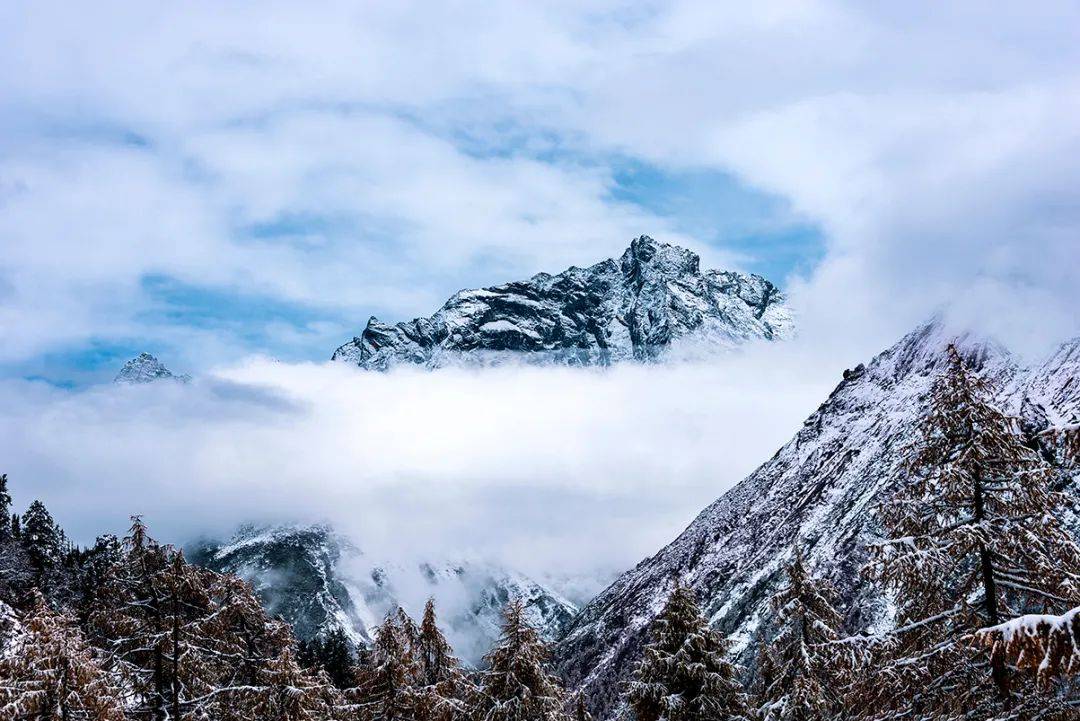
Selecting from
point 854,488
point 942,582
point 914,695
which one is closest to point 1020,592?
point 942,582

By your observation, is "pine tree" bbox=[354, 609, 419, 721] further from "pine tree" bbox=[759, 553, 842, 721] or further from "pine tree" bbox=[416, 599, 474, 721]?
"pine tree" bbox=[759, 553, 842, 721]

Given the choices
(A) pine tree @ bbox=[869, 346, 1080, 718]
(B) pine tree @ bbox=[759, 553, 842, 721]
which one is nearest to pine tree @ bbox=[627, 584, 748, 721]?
(B) pine tree @ bbox=[759, 553, 842, 721]

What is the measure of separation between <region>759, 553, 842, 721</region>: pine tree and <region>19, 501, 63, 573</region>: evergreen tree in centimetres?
10373

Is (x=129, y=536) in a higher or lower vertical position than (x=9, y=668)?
higher

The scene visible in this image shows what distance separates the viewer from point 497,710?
2872 cm

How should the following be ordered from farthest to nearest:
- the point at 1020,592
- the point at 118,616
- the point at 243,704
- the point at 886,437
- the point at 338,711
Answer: the point at 886,437 < the point at 338,711 < the point at 243,704 < the point at 118,616 < the point at 1020,592

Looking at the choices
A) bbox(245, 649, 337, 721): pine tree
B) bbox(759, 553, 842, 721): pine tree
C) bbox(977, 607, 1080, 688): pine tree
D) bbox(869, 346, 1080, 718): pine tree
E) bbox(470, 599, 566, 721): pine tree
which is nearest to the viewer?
bbox(977, 607, 1080, 688): pine tree

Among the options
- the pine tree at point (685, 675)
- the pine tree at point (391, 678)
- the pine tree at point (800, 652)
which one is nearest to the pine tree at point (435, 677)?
the pine tree at point (391, 678)

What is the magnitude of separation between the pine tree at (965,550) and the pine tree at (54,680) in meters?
17.1

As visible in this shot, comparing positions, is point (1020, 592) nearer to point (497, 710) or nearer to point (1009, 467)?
point (1009, 467)

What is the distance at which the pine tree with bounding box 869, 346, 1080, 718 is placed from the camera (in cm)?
1509

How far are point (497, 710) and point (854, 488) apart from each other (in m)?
167

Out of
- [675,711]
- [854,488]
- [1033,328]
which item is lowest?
[675,711]

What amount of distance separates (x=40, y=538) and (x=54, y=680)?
112m
